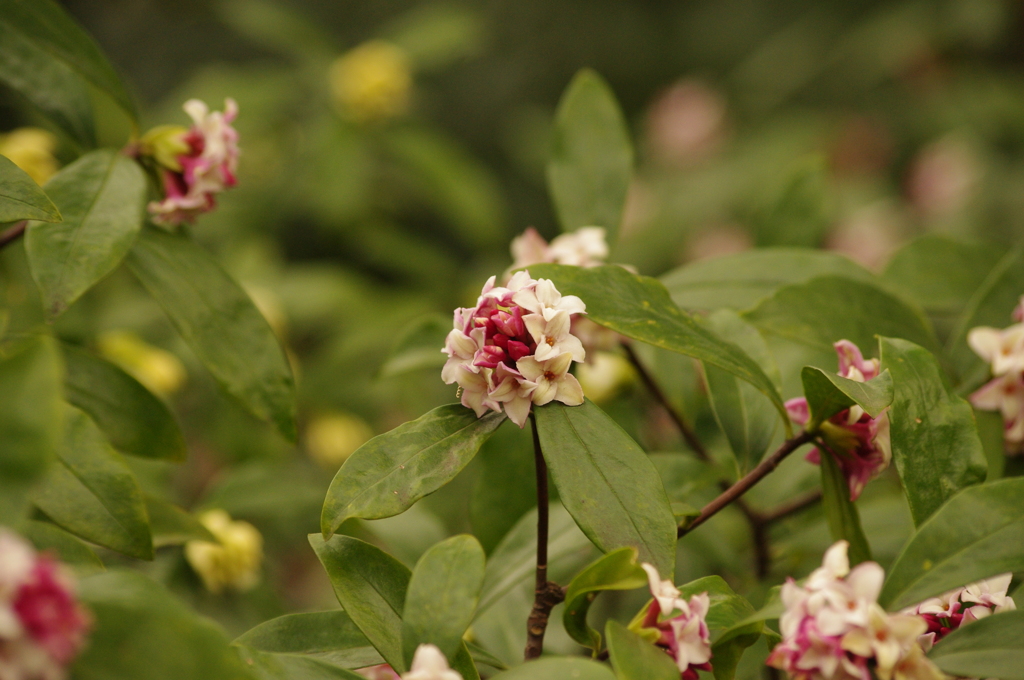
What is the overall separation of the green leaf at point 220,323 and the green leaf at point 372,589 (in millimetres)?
196

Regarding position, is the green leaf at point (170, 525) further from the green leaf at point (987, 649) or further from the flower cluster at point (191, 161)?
the green leaf at point (987, 649)

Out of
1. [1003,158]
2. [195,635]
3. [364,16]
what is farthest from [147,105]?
[1003,158]

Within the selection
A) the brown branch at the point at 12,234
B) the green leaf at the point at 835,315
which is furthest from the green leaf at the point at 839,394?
the brown branch at the point at 12,234

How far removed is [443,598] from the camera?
515 mm

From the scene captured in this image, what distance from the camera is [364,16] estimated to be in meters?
2.84

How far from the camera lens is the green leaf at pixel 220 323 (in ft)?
2.40

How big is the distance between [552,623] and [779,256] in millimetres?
468

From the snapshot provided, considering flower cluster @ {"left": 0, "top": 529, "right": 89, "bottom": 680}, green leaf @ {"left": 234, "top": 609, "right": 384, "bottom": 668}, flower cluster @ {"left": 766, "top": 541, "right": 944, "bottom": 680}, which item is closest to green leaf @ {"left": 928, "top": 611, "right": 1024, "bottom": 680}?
flower cluster @ {"left": 766, "top": 541, "right": 944, "bottom": 680}

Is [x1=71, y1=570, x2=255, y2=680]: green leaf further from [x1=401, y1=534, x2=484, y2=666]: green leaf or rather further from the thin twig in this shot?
the thin twig

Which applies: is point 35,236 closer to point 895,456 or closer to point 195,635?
point 195,635

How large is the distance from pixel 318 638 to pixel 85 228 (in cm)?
39

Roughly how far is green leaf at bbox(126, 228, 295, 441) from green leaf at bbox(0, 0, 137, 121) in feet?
0.52

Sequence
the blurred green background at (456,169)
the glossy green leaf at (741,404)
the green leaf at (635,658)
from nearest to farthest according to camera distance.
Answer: the green leaf at (635,658)
the glossy green leaf at (741,404)
the blurred green background at (456,169)

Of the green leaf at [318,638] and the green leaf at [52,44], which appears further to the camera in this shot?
the green leaf at [52,44]
